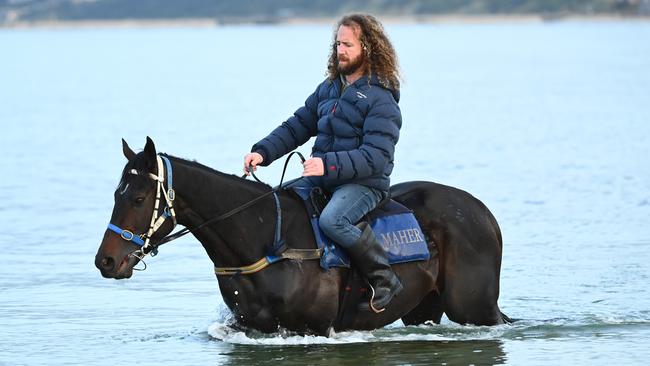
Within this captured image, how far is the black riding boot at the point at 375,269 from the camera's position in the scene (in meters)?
10.4

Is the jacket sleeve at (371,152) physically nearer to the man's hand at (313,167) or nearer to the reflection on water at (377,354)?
the man's hand at (313,167)

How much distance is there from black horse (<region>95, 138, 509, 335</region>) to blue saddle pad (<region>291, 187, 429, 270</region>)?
0.22 feet

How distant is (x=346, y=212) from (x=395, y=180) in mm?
14216

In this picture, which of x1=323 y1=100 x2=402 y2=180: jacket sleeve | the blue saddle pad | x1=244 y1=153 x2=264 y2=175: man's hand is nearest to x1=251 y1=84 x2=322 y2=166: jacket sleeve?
x1=244 y1=153 x2=264 y2=175: man's hand

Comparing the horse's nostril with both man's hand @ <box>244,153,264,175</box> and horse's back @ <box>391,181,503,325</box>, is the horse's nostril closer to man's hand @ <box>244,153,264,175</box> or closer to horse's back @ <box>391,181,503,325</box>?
man's hand @ <box>244,153,264,175</box>

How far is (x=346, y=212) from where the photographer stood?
1034 cm

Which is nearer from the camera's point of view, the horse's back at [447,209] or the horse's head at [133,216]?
the horse's head at [133,216]

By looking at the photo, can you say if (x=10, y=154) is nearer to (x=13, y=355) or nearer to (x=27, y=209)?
(x=27, y=209)

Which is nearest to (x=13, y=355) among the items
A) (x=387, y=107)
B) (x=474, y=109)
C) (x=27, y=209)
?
(x=387, y=107)

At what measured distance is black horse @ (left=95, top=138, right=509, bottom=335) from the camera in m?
9.91

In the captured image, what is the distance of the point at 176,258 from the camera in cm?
1702

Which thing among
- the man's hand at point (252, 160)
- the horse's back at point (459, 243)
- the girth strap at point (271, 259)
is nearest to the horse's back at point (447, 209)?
the horse's back at point (459, 243)

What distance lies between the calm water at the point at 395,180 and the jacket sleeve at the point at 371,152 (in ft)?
4.30

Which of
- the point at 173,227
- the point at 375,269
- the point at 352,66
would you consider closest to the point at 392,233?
the point at 375,269
